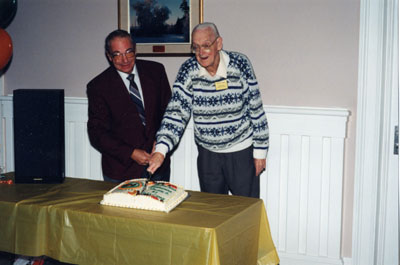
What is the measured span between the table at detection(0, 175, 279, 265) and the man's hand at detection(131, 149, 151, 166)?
36 cm

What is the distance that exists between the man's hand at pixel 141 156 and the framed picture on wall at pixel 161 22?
89 centimetres

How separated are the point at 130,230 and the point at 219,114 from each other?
0.93m

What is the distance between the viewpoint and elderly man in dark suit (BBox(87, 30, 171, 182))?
9.02ft

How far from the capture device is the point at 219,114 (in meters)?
2.58

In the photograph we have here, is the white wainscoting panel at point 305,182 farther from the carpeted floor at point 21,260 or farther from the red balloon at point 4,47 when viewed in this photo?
the red balloon at point 4,47

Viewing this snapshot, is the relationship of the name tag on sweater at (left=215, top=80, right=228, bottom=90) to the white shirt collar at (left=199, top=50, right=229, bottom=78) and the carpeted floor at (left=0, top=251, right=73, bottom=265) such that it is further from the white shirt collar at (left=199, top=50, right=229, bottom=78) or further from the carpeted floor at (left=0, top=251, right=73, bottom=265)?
the carpeted floor at (left=0, top=251, right=73, bottom=265)

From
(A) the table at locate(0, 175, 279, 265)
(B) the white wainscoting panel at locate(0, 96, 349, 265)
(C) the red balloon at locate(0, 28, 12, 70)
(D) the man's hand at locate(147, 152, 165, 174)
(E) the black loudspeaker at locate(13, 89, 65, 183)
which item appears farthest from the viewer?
(C) the red balloon at locate(0, 28, 12, 70)

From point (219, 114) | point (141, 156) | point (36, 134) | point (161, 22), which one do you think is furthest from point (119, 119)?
point (161, 22)

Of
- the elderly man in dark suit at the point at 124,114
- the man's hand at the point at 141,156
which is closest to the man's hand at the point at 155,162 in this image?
the man's hand at the point at 141,156

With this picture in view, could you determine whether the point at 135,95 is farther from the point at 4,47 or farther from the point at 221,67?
the point at 4,47

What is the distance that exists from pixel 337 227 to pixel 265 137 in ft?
2.58

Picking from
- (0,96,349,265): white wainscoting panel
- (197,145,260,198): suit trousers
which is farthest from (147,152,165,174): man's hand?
(0,96,349,265): white wainscoting panel

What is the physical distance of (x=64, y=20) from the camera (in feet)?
11.6

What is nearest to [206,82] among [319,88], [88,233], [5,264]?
[319,88]
